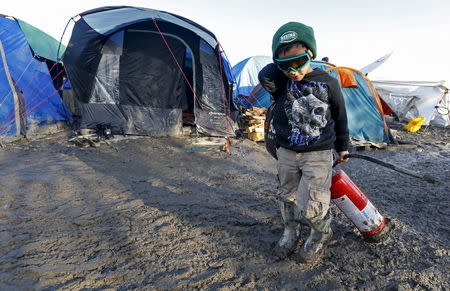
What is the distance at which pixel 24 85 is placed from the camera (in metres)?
6.27

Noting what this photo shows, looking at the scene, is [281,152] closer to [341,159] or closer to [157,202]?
[341,159]

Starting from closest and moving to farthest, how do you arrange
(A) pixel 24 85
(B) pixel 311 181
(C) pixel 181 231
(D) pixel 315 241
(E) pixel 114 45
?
(B) pixel 311 181, (D) pixel 315 241, (C) pixel 181 231, (A) pixel 24 85, (E) pixel 114 45

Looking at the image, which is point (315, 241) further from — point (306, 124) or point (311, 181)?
point (306, 124)

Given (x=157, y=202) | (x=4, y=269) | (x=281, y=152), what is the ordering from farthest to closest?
(x=157, y=202)
(x=281, y=152)
(x=4, y=269)

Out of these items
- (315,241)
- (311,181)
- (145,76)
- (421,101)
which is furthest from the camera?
(421,101)

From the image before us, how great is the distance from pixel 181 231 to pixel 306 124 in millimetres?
1529

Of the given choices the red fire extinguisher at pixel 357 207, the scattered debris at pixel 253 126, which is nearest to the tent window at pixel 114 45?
the scattered debris at pixel 253 126

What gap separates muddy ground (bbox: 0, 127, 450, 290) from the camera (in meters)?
2.04

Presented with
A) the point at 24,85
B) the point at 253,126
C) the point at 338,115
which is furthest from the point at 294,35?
the point at 24,85

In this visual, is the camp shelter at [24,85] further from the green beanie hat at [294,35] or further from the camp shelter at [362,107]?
the camp shelter at [362,107]

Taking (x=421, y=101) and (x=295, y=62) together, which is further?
(x=421, y=101)

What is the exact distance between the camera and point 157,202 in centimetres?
331

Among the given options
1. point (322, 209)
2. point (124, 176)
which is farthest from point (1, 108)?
point (322, 209)

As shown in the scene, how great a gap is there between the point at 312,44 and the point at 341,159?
963 millimetres
